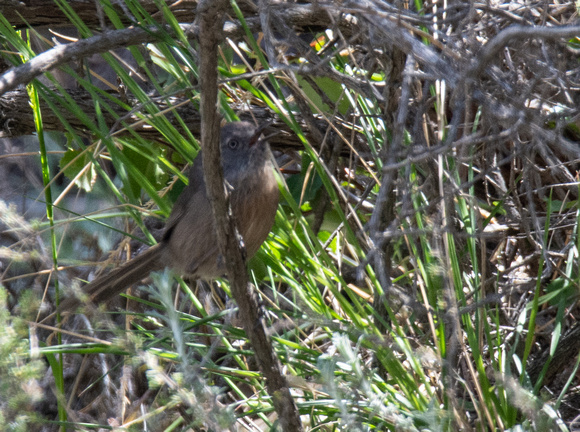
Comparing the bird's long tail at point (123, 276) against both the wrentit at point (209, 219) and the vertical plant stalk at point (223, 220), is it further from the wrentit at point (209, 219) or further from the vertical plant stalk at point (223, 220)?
the vertical plant stalk at point (223, 220)

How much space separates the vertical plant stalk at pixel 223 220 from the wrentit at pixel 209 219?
0.67 metres

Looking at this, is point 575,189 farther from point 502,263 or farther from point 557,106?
point 557,106

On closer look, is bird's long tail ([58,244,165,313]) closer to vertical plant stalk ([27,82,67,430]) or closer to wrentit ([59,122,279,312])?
wrentit ([59,122,279,312])

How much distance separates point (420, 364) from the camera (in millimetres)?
2449

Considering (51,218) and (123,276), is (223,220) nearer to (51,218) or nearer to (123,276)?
(51,218)

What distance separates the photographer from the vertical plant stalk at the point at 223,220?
160cm

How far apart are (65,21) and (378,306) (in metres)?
2.21

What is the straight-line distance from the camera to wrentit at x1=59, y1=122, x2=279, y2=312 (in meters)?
2.99

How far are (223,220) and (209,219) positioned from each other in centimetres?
136

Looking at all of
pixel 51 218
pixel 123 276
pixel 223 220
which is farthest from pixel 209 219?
pixel 223 220

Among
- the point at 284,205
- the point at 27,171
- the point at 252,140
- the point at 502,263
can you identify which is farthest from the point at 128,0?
the point at 27,171

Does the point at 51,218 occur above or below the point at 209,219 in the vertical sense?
above

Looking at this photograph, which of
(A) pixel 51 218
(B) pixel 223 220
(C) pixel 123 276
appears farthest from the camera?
(C) pixel 123 276

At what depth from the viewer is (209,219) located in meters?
3.38
